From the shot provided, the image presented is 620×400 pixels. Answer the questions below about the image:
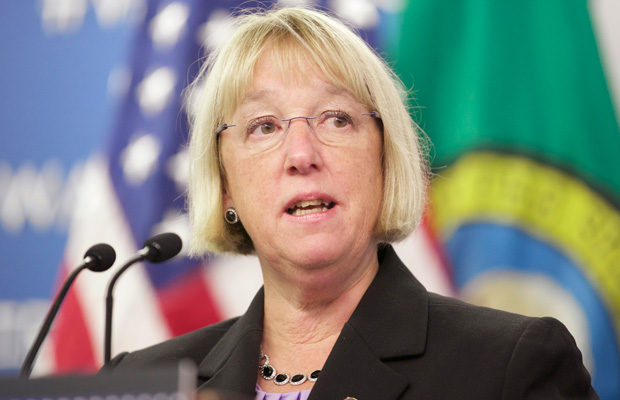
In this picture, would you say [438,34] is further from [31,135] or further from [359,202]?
[31,135]

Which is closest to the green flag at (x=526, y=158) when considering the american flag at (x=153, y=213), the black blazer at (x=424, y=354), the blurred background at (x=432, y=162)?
the blurred background at (x=432, y=162)

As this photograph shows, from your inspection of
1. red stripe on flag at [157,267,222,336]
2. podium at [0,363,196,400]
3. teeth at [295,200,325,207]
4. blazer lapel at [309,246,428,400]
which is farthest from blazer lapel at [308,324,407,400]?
red stripe on flag at [157,267,222,336]

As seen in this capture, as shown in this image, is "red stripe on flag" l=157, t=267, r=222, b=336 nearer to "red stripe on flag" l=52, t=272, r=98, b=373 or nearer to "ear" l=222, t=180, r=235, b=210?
"red stripe on flag" l=52, t=272, r=98, b=373

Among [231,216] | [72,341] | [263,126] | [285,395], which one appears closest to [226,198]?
[231,216]

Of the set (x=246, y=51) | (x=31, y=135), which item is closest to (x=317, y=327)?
(x=246, y=51)

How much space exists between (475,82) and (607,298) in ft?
3.15

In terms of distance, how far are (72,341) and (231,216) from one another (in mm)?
1415

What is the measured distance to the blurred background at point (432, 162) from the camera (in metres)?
2.73

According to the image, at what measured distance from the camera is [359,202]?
185 centimetres

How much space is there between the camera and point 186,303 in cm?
304

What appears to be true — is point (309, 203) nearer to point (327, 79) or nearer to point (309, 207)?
point (309, 207)

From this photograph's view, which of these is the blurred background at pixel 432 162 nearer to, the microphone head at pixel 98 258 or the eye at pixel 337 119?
the eye at pixel 337 119

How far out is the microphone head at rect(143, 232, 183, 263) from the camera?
72.6 inches

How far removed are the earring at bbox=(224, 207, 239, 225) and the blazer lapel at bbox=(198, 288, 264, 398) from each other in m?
0.23
